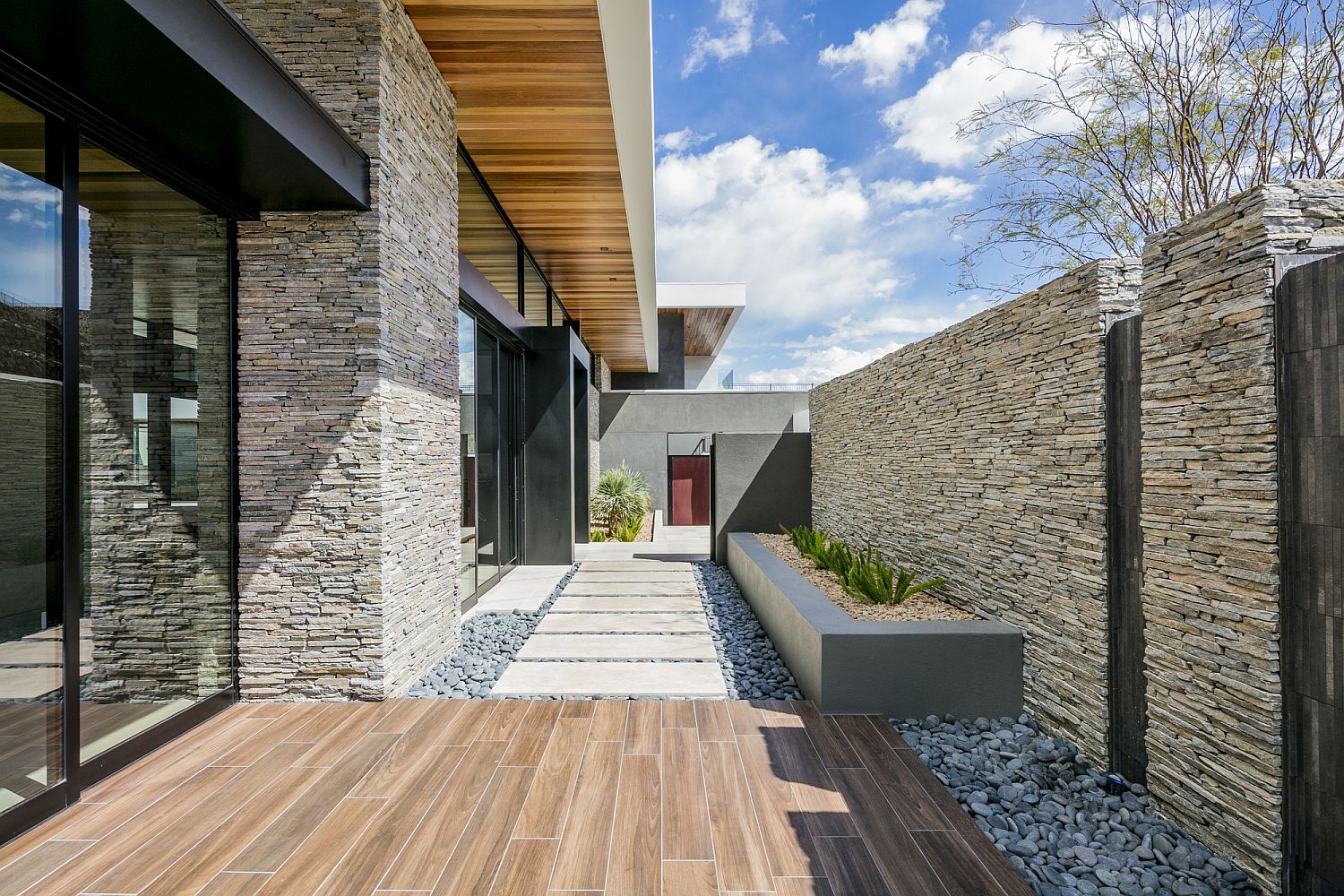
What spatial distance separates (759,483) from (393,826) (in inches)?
258

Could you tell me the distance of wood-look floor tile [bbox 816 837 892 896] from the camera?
6.42ft

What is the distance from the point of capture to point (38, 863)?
211cm

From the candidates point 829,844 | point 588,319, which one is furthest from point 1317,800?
point 588,319

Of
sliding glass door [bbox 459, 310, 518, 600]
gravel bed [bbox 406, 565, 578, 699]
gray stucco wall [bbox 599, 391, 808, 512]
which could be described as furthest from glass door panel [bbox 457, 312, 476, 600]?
gray stucco wall [bbox 599, 391, 808, 512]

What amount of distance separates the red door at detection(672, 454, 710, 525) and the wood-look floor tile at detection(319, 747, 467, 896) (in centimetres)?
1054

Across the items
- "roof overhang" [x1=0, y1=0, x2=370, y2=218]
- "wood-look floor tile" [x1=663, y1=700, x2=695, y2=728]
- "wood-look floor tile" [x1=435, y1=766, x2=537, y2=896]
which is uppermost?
"roof overhang" [x1=0, y1=0, x2=370, y2=218]

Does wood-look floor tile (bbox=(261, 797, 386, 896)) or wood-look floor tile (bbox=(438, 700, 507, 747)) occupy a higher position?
wood-look floor tile (bbox=(261, 797, 386, 896))

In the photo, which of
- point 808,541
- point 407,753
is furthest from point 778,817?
point 808,541

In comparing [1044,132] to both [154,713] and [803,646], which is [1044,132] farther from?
[154,713]

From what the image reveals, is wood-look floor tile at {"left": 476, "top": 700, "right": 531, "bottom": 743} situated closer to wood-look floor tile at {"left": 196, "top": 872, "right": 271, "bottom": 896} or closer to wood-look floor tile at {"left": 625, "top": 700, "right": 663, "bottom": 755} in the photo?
wood-look floor tile at {"left": 625, "top": 700, "right": 663, "bottom": 755}

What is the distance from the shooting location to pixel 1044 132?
5.54 metres

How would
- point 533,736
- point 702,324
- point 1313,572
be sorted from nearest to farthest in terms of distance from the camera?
point 1313,572, point 533,736, point 702,324

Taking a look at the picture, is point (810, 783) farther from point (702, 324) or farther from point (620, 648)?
point (702, 324)

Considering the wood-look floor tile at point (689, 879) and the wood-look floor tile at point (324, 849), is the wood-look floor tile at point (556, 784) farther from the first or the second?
the wood-look floor tile at point (324, 849)
